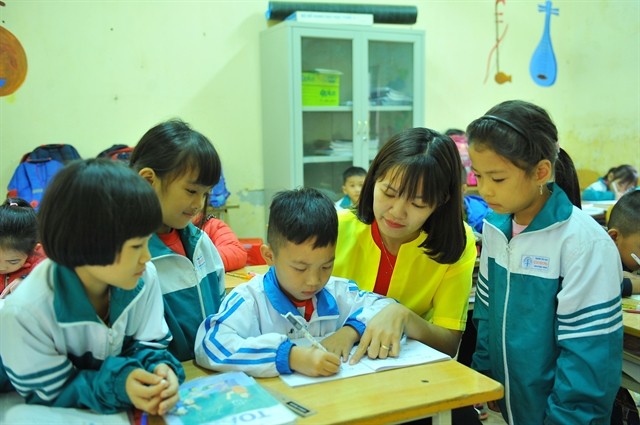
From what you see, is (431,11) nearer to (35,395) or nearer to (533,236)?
(533,236)

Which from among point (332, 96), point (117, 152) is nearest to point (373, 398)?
point (117, 152)

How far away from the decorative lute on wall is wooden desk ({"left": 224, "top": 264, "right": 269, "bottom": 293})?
379cm

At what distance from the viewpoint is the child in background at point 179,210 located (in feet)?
4.51

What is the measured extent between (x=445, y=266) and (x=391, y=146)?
1.19 feet

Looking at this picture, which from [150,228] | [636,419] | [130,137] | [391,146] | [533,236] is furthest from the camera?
[130,137]

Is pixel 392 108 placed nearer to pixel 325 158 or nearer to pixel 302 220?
pixel 325 158

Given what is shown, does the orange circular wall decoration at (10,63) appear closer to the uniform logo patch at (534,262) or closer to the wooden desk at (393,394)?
the wooden desk at (393,394)

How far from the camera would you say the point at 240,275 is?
2.57 metres

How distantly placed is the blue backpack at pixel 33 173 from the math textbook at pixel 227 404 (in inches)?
105

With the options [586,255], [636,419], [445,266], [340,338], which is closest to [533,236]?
[586,255]

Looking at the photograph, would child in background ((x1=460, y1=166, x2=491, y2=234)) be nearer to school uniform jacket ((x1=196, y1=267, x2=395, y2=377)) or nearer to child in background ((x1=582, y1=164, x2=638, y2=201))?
child in background ((x1=582, y1=164, x2=638, y2=201))

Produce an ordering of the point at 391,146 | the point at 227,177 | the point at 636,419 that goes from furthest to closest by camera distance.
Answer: the point at 227,177
the point at 636,419
the point at 391,146

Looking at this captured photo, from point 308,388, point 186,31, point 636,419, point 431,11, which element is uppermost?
point 431,11

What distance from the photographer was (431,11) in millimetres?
4801
